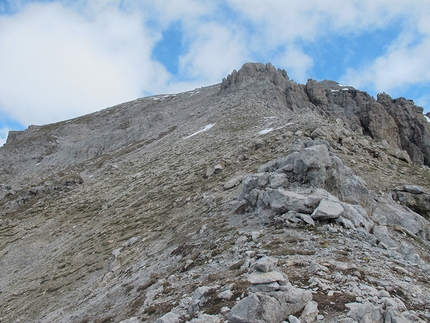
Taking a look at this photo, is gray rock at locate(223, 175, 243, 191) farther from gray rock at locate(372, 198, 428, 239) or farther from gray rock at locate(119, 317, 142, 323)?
gray rock at locate(119, 317, 142, 323)

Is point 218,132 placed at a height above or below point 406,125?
below

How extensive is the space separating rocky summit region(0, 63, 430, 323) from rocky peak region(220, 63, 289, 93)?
A: 3256cm

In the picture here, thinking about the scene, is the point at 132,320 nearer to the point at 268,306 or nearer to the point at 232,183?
the point at 268,306

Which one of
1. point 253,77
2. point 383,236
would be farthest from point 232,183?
point 253,77

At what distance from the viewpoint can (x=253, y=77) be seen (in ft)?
259

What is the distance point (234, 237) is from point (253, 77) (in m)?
70.9

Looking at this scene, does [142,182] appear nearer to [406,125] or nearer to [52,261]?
[52,261]

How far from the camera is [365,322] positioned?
6590 millimetres

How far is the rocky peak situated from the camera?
77125mm

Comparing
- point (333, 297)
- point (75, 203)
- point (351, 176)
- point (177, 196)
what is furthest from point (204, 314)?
point (75, 203)

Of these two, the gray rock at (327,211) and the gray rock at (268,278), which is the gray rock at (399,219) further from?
the gray rock at (268,278)

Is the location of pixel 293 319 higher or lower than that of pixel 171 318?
higher

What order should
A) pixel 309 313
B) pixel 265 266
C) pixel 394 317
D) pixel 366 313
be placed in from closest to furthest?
pixel 394 317 → pixel 366 313 → pixel 309 313 → pixel 265 266

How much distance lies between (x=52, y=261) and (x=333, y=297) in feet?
75.2
